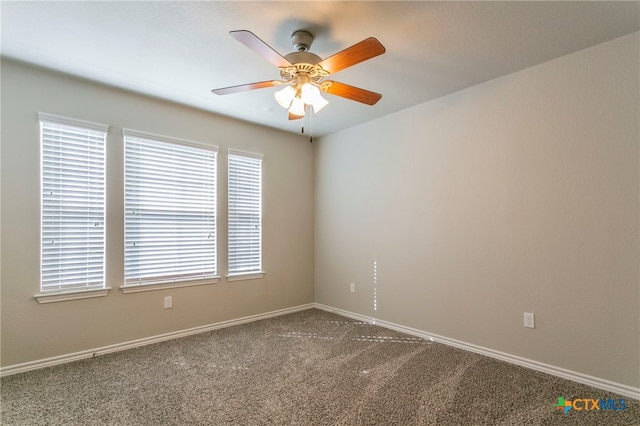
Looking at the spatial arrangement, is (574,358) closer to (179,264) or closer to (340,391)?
(340,391)

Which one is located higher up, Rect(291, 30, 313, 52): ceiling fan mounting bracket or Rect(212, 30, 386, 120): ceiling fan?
Rect(291, 30, 313, 52): ceiling fan mounting bracket

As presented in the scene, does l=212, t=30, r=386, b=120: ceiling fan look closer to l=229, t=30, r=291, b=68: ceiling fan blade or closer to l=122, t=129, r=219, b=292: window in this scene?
l=229, t=30, r=291, b=68: ceiling fan blade

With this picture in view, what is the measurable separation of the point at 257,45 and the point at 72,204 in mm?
2305

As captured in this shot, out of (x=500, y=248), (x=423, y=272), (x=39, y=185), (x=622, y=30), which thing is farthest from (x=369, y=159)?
(x=39, y=185)

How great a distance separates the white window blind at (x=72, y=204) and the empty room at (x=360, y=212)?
2 cm

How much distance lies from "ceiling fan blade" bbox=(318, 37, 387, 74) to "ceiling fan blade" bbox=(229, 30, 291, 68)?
0.86 ft

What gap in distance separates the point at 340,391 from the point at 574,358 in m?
1.82

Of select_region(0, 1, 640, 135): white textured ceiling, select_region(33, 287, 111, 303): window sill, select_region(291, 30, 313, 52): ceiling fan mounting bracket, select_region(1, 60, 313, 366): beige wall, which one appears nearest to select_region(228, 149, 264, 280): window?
select_region(1, 60, 313, 366): beige wall

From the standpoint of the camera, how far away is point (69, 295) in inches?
112

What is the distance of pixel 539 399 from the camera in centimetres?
222

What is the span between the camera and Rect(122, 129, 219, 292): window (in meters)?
3.23

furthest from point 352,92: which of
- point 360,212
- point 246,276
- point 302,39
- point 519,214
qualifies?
point 246,276

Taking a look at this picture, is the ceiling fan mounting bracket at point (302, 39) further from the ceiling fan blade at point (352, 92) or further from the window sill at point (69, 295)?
the window sill at point (69, 295)

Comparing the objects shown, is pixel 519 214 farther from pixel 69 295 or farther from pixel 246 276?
pixel 69 295
